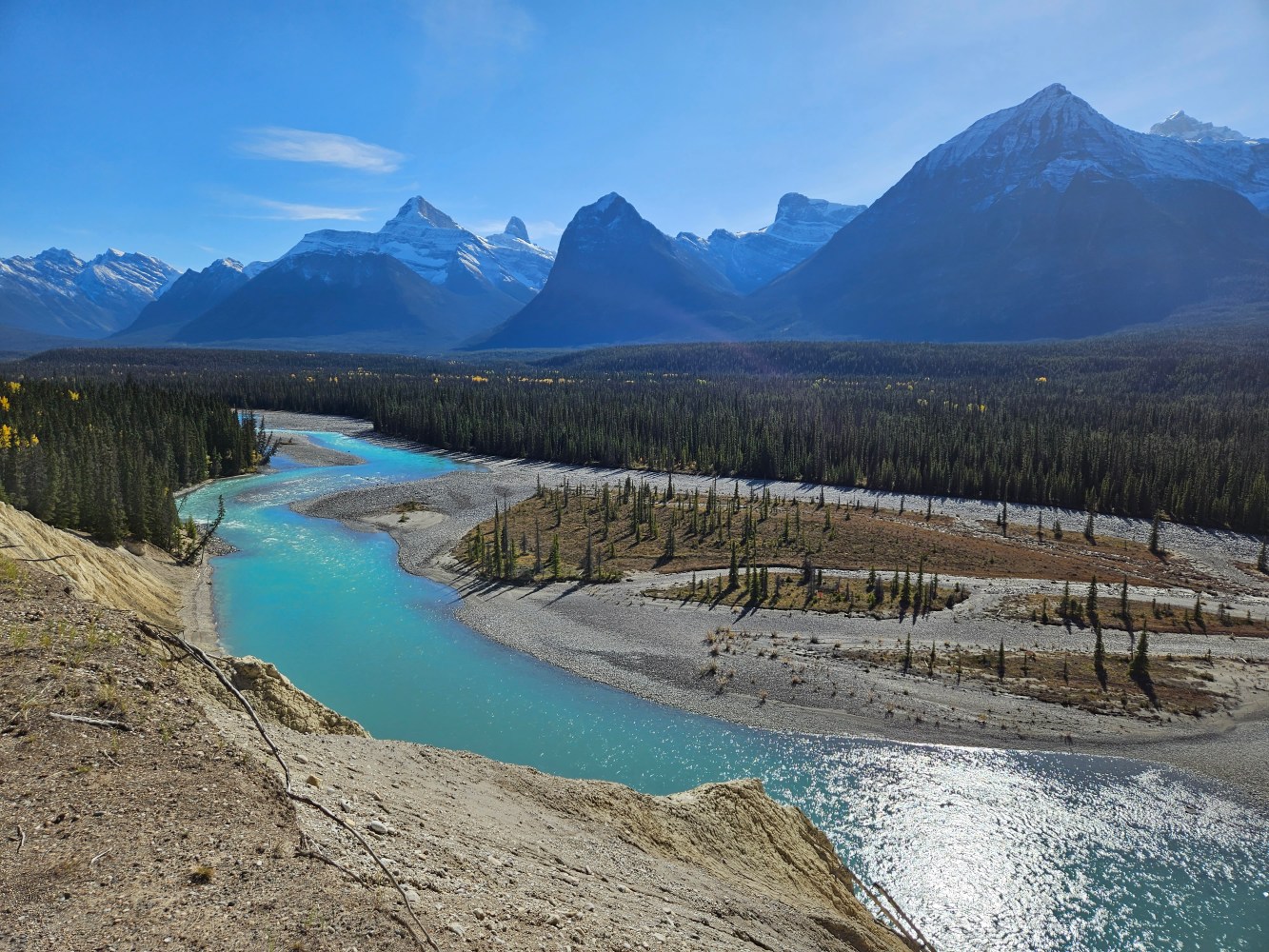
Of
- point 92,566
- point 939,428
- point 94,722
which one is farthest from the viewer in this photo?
point 939,428

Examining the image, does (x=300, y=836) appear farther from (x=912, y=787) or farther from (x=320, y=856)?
(x=912, y=787)

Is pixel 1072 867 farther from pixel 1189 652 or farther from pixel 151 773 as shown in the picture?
pixel 151 773

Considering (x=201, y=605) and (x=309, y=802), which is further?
(x=201, y=605)

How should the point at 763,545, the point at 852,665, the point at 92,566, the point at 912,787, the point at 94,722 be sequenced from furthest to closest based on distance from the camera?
the point at 763,545, the point at 852,665, the point at 92,566, the point at 912,787, the point at 94,722

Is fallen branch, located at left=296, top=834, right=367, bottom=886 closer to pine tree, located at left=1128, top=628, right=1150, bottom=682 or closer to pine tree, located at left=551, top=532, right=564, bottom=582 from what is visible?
pine tree, located at left=1128, top=628, right=1150, bottom=682

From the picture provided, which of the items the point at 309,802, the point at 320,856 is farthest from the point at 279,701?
the point at 320,856

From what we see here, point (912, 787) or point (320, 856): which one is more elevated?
point (320, 856)

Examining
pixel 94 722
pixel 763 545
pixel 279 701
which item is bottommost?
pixel 763 545

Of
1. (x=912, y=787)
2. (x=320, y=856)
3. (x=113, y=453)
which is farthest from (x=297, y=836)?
(x=113, y=453)
